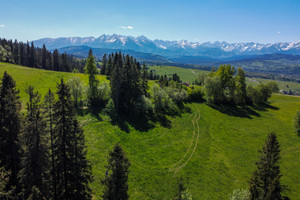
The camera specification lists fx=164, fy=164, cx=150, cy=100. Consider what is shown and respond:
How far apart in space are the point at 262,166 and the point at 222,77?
71.4 metres

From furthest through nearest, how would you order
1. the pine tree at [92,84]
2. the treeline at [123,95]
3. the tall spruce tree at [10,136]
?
the pine tree at [92,84] → the treeline at [123,95] → the tall spruce tree at [10,136]

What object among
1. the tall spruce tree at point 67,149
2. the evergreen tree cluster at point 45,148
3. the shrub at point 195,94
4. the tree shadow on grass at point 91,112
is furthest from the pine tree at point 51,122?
the shrub at point 195,94

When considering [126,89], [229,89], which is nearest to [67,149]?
[126,89]

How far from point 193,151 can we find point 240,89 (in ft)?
196

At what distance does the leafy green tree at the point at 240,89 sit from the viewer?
86.4m

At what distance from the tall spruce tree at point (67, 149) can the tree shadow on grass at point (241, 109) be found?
6963 cm

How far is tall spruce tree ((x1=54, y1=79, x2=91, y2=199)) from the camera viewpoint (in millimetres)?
Answer: 21594

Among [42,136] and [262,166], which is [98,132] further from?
[262,166]

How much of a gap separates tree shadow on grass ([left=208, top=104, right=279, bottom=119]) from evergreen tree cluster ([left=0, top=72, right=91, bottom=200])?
70131 mm

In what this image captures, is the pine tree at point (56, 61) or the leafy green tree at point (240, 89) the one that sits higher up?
the pine tree at point (56, 61)

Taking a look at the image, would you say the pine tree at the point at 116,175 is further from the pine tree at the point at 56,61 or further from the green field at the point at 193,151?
the pine tree at the point at 56,61

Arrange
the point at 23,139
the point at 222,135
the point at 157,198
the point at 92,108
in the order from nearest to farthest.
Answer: the point at 23,139, the point at 157,198, the point at 222,135, the point at 92,108

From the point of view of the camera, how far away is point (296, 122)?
61312 mm

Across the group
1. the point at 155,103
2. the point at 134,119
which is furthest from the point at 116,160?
the point at 155,103
